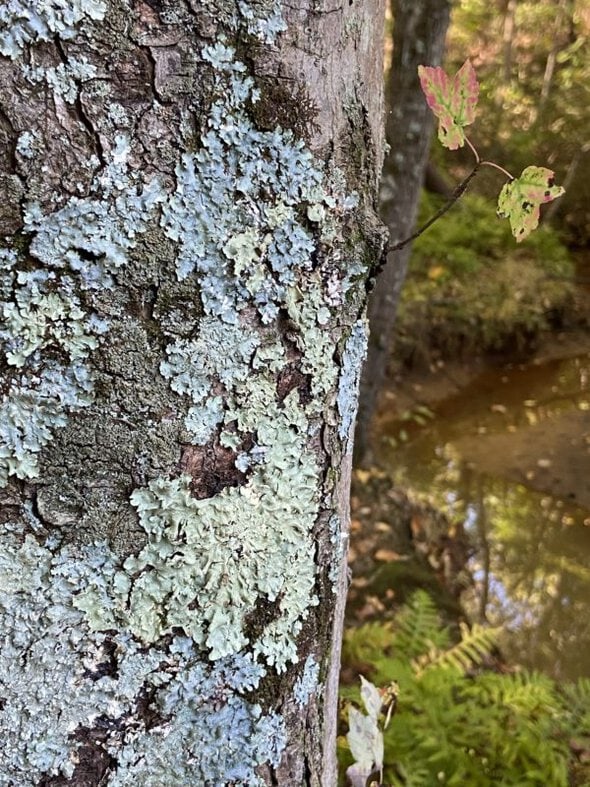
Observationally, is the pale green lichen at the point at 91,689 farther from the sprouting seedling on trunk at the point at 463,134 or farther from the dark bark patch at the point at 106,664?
the sprouting seedling on trunk at the point at 463,134

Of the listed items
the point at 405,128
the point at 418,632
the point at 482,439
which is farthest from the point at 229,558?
the point at 482,439

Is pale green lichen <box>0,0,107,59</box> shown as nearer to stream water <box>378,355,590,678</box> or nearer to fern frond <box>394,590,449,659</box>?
fern frond <box>394,590,449,659</box>

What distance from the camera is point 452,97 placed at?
80 centimetres

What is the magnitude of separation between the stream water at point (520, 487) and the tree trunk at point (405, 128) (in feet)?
4.77

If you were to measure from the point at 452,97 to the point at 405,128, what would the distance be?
2687 mm

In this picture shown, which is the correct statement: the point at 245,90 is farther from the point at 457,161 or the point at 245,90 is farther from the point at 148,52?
the point at 457,161

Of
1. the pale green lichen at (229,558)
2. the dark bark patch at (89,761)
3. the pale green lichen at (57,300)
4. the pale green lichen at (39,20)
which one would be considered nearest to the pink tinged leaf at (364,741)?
the pale green lichen at (229,558)

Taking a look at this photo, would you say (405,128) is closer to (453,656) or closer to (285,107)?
(453,656)

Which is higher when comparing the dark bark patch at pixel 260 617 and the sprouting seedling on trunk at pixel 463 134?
the sprouting seedling on trunk at pixel 463 134

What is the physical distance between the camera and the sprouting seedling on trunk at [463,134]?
79cm

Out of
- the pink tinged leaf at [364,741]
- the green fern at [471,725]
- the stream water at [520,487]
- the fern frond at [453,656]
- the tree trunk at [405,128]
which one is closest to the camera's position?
the pink tinged leaf at [364,741]

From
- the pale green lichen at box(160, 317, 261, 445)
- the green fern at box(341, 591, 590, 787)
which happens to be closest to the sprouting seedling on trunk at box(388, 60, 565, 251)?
the pale green lichen at box(160, 317, 261, 445)

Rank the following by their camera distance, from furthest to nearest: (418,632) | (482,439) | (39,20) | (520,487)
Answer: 1. (482,439)
2. (520,487)
3. (418,632)
4. (39,20)

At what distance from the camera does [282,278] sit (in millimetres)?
706
